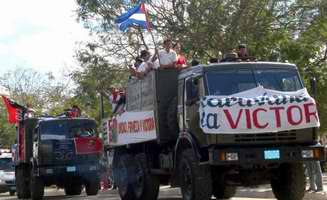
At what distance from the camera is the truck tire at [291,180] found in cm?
1347

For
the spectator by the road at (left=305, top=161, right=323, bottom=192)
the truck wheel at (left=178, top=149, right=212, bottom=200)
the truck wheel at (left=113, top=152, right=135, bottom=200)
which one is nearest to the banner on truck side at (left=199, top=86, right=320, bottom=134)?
the truck wheel at (left=178, top=149, right=212, bottom=200)

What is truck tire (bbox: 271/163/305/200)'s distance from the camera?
13.5 m

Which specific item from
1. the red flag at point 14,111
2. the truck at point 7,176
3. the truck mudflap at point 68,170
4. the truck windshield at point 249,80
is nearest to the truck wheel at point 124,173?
the truck mudflap at point 68,170

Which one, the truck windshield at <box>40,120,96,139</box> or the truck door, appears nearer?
the truck door

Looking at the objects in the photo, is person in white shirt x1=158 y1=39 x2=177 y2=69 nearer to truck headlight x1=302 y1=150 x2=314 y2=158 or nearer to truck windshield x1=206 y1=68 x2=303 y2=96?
truck windshield x1=206 y1=68 x2=303 y2=96

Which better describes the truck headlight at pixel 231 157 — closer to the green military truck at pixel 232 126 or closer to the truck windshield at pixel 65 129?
the green military truck at pixel 232 126

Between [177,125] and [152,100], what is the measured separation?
3.05 ft

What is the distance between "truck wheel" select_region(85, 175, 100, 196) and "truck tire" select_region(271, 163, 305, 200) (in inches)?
380

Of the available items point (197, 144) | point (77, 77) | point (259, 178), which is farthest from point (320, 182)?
point (77, 77)

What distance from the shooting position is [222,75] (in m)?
13.2

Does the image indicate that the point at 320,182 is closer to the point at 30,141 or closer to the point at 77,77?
the point at 30,141

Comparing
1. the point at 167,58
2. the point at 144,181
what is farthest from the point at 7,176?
the point at 167,58

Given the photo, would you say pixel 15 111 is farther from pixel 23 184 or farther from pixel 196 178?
pixel 196 178

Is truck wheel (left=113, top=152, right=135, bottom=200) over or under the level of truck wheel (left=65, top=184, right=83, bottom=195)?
over
